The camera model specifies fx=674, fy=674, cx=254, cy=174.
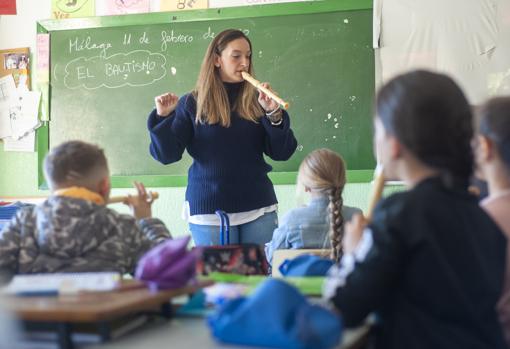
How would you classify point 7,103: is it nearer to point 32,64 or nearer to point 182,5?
point 32,64

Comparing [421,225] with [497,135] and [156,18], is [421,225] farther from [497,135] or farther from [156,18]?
[156,18]

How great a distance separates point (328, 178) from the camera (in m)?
2.57

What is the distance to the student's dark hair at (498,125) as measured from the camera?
1532 mm

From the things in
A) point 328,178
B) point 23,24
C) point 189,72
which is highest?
point 23,24

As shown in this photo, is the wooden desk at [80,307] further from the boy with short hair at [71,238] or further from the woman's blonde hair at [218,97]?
the woman's blonde hair at [218,97]

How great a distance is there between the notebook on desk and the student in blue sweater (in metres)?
1.38

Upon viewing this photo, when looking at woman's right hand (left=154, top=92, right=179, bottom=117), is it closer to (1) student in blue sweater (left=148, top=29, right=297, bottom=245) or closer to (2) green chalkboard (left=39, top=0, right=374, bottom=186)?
(1) student in blue sweater (left=148, top=29, right=297, bottom=245)

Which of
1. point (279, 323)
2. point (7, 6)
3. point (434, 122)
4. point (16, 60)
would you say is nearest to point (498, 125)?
point (434, 122)

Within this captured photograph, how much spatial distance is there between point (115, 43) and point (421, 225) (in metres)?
3.33

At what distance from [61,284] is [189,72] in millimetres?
2871

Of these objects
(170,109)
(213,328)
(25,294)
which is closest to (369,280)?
(213,328)

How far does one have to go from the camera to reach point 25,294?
4.01 feet

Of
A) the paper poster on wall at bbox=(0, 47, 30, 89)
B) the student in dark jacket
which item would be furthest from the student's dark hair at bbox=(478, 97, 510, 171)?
the paper poster on wall at bbox=(0, 47, 30, 89)

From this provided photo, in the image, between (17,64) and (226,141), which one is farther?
(17,64)
